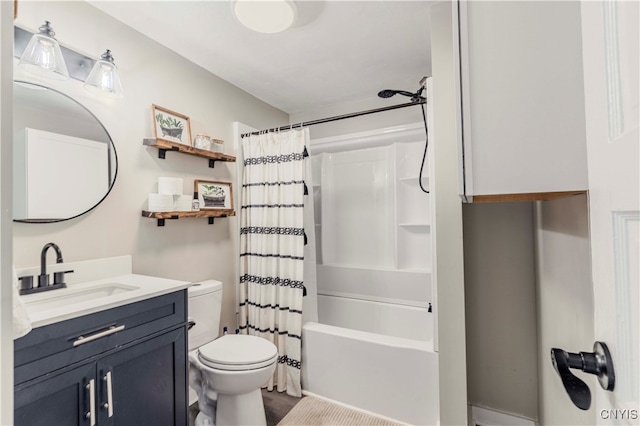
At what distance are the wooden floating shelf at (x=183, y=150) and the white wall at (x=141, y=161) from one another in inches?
1.8

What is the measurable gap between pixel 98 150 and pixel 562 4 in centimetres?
193

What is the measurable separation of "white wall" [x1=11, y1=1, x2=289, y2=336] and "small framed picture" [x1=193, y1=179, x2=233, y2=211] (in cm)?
6

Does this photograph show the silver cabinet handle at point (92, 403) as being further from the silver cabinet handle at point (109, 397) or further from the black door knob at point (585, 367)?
the black door knob at point (585, 367)

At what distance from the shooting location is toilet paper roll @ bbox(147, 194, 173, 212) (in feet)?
5.66

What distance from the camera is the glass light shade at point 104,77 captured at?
148cm

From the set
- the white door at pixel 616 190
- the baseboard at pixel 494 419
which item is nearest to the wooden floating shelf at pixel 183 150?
the white door at pixel 616 190

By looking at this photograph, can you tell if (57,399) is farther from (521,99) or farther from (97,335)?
(521,99)

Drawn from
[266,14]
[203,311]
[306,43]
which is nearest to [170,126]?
[266,14]

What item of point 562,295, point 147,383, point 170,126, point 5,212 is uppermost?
point 170,126

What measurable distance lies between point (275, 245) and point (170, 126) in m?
1.06

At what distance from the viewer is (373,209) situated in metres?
2.97

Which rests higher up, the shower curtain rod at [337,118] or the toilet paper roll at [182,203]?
the shower curtain rod at [337,118]

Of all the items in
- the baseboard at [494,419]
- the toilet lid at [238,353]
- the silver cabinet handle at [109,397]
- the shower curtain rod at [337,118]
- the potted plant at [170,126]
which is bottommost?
the baseboard at [494,419]

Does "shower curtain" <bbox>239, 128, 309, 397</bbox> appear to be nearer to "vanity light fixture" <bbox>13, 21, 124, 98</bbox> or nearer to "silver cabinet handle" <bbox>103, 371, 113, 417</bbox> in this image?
"vanity light fixture" <bbox>13, 21, 124, 98</bbox>
